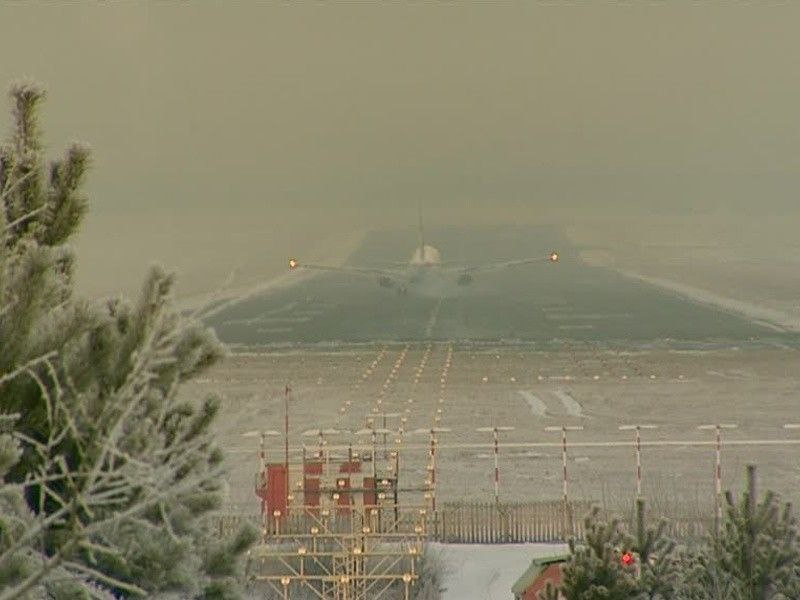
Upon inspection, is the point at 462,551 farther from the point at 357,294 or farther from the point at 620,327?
the point at 357,294

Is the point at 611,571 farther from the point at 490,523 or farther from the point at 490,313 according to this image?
the point at 490,313

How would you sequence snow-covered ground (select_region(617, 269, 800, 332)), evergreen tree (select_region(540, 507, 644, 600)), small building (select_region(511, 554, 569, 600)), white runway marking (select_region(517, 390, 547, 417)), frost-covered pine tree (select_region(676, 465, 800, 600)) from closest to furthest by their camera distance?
1. evergreen tree (select_region(540, 507, 644, 600))
2. frost-covered pine tree (select_region(676, 465, 800, 600))
3. small building (select_region(511, 554, 569, 600))
4. white runway marking (select_region(517, 390, 547, 417))
5. snow-covered ground (select_region(617, 269, 800, 332))

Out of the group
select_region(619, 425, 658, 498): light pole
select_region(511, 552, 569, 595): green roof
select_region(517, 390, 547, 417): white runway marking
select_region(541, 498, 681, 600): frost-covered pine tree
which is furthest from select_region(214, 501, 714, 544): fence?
select_region(517, 390, 547, 417): white runway marking

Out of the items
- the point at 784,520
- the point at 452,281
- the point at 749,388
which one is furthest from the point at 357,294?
the point at 784,520

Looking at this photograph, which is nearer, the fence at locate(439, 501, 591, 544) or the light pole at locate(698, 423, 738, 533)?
the light pole at locate(698, 423, 738, 533)

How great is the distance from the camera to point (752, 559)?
12961mm

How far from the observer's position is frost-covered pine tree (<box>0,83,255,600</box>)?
486 cm

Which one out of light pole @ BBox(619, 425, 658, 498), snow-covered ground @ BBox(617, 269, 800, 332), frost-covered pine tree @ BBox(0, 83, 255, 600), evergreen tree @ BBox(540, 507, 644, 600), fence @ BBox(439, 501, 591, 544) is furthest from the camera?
snow-covered ground @ BBox(617, 269, 800, 332)

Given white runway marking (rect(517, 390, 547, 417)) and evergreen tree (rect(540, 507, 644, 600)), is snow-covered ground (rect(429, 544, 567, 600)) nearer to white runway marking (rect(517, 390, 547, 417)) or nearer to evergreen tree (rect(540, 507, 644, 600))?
evergreen tree (rect(540, 507, 644, 600))

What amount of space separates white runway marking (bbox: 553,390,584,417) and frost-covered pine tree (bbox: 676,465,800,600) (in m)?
26.4

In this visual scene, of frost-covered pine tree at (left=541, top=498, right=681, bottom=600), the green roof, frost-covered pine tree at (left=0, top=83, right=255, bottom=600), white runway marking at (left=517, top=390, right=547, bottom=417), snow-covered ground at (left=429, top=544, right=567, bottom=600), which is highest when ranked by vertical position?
A: frost-covered pine tree at (left=0, top=83, right=255, bottom=600)

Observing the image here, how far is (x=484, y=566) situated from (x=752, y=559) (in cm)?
696

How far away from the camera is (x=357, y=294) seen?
104 meters

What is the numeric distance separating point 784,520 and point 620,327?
229ft
